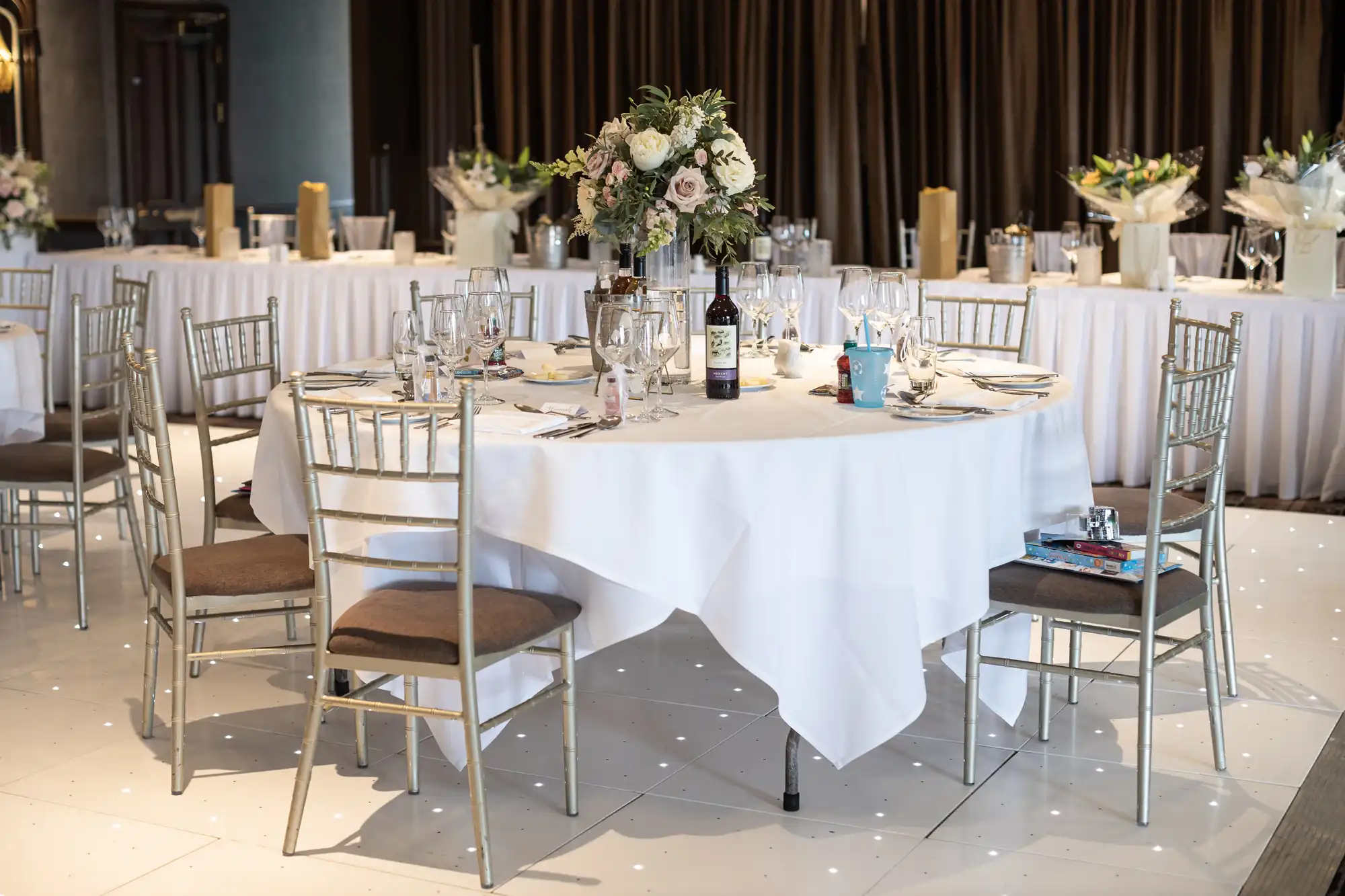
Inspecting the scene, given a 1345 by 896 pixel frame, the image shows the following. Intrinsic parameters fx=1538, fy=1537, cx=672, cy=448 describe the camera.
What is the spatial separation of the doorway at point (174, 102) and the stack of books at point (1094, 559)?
9.42 m

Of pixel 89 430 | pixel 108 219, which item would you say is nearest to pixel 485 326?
pixel 89 430

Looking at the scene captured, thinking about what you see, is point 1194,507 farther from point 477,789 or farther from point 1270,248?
point 1270,248

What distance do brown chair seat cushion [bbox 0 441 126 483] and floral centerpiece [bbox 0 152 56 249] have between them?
367cm

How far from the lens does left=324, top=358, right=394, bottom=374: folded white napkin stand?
384 centimetres

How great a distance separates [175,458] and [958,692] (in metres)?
4.19

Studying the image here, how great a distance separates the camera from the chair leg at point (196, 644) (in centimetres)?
391

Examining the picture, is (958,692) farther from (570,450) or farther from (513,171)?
(513,171)

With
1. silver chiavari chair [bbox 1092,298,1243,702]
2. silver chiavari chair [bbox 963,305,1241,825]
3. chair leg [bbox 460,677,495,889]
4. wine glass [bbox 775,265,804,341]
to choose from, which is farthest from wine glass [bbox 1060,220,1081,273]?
chair leg [bbox 460,677,495,889]

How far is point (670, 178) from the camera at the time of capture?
359 centimetres

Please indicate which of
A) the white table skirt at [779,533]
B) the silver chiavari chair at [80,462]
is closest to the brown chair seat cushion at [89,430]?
the silver chiavari chair at [80,462]

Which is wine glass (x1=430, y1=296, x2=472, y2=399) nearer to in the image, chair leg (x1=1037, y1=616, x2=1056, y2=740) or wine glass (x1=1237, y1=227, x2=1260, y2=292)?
chair leg (x1=1037, y1=616, x2=1056, y2=740)

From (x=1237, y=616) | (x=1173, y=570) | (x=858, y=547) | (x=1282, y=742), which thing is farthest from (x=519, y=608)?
(x=1237, y=616)

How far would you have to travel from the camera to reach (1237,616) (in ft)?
15.1

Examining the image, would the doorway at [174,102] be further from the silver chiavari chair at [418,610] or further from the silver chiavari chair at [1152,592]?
the silver chiavari chair at [1152,592]
